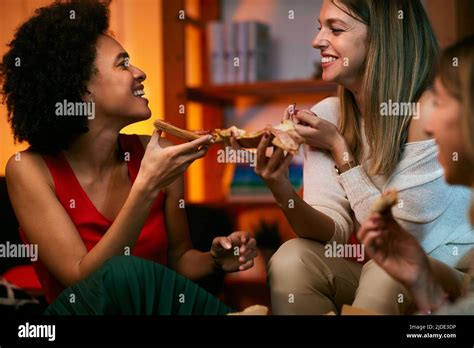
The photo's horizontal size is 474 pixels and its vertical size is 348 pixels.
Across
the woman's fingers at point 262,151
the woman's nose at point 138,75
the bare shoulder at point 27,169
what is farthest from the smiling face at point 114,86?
the woman's fingers at point 262,151

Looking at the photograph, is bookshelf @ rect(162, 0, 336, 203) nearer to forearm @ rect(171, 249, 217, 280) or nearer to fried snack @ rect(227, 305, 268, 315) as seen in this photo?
forearm @ rect(171, 249, 217, 280)

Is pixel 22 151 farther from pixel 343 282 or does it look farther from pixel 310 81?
pixel 310 81

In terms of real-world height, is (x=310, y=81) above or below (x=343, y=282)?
above

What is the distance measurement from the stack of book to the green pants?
0.77 metres

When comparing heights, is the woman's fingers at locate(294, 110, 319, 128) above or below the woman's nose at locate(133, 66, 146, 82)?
below

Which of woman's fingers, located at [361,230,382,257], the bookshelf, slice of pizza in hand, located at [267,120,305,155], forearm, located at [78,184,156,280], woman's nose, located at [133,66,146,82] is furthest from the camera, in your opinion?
the bookshelf

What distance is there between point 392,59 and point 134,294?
0.66 m

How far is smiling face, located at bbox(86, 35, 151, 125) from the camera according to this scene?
1.40 metres

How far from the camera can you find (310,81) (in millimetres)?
1881

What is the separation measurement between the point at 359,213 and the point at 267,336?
0.99 ft

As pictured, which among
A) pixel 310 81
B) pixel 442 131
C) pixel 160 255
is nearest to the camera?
pixel 442 131

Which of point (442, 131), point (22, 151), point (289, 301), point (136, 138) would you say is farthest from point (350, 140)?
point (22, 151)

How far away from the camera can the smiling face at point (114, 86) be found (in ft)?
4.59

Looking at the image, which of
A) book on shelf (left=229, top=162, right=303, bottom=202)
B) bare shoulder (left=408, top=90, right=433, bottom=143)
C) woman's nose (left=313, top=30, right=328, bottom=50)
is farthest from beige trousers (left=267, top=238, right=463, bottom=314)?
book on shelf (left=229, top=162, right=303, bottom=202)
